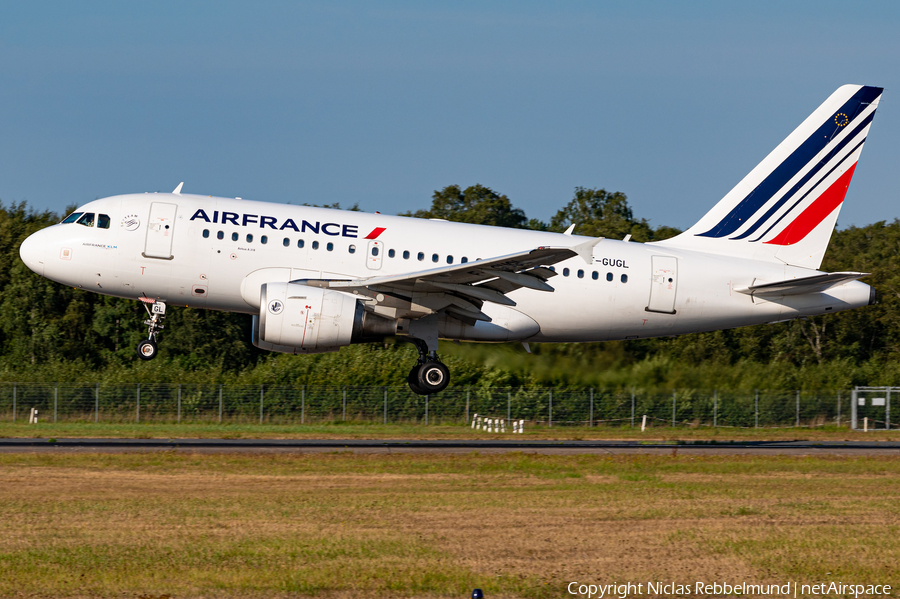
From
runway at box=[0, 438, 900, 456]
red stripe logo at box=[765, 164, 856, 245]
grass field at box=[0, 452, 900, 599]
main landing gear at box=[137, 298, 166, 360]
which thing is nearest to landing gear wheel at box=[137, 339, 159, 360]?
main landing gear at box=[137, 298, 166, 360]

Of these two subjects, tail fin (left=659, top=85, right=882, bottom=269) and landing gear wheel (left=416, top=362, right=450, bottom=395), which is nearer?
landing gear wheel (left=416, top=362, right=450, bottom=395)

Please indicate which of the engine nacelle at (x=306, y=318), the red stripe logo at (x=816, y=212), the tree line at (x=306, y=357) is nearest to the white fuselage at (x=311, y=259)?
the engine nacelle at (x=306, y=318)

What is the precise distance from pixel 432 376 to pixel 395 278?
152 inches

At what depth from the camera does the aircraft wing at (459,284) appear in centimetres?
2367

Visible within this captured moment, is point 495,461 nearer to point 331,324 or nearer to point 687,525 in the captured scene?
point 331,324

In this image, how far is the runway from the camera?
30484 mm

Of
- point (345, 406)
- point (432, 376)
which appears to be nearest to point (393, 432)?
point (345, 406)

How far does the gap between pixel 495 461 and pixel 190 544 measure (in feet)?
44.1

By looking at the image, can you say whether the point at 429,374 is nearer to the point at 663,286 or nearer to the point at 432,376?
the point at 432,376

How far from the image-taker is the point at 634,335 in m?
28.1

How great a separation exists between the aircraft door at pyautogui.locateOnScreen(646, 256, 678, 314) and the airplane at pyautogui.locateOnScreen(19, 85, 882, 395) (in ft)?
0.11

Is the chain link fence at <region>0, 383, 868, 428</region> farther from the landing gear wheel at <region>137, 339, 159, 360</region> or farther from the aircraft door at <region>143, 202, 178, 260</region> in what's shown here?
the aircraft door at <region>143, 202, 178, 260</region>

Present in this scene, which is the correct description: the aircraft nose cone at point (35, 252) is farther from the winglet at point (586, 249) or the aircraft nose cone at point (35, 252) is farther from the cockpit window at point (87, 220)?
the winglet at point (586, 249)

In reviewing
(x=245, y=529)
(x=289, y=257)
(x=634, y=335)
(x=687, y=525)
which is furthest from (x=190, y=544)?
(x=634, y=335)
